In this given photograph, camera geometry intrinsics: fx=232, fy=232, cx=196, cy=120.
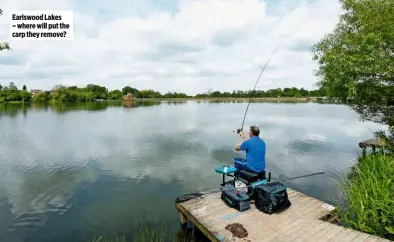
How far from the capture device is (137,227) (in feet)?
20.7

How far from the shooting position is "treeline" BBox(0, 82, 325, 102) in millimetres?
91600

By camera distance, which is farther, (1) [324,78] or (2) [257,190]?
(1) [324,78]

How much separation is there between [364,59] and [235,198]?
7048 millimetres

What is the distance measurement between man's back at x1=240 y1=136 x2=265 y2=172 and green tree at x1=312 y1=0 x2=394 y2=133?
17.1ft

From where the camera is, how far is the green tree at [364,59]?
8242 mm

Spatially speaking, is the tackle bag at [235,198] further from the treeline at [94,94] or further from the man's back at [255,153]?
the treeline at [94,94]

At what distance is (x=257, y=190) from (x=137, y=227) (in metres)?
3.42

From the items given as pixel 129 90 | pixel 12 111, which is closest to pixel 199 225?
pixel 12 111

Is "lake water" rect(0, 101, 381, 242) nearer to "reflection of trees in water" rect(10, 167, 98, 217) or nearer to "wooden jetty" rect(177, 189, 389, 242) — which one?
"reflection of trees in water" rect(10, 167, 98, 217)

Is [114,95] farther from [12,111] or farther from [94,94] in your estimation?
[12,111]

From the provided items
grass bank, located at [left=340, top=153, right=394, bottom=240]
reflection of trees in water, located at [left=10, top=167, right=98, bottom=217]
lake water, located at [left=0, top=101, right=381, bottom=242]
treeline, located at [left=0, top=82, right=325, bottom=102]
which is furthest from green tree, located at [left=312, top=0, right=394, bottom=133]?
treeline, located at [left=0, top=82, right=325, bottom=102]

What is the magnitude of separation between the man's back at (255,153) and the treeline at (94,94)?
81476 millimetres

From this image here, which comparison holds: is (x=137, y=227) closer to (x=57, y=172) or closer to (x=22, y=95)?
(x=57, y=172)

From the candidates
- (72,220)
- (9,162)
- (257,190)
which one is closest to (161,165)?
(72,220)
